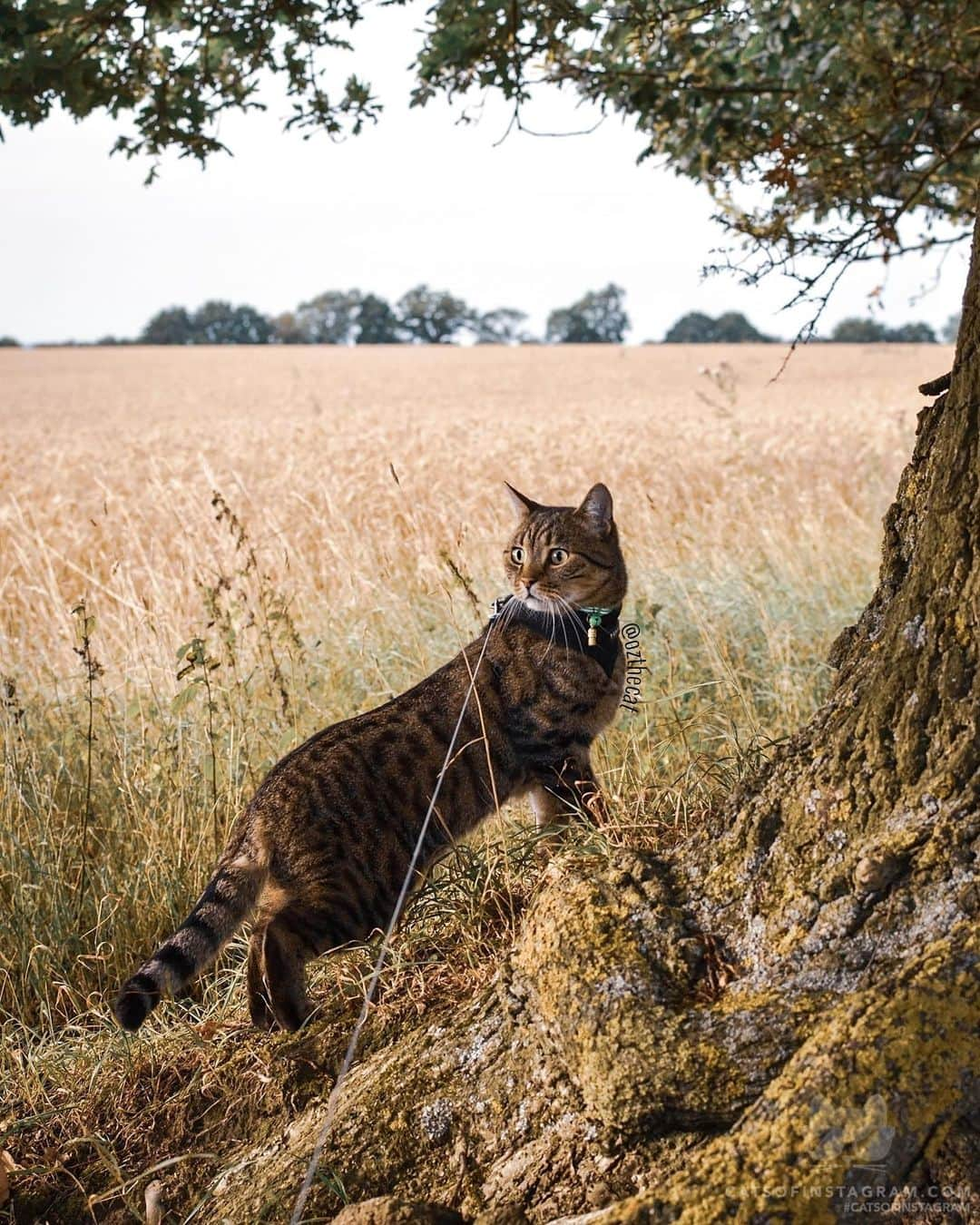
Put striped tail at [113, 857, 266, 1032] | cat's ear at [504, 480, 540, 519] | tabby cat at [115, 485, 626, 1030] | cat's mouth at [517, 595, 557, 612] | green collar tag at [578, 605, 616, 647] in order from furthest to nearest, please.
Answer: cat's ear at [504, 480, 540, 519] → cat's mouth at [517, 595, 557, 612] → green collar tag at [578, 605, 616, 647] → tabby cat at [115, 485, 626, 1030] → striped tail at [113, 857, 266, 1032]

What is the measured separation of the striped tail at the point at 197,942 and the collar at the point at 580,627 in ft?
4.04

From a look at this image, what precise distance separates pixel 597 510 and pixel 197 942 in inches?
75.5

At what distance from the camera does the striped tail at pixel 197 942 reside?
2.82 metres

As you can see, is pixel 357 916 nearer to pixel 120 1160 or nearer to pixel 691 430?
pixel 120 1160

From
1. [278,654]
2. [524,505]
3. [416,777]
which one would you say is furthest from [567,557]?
[278,654]

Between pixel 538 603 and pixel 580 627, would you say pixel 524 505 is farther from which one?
pixel 580 627

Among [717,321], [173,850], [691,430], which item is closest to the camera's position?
[173,850]

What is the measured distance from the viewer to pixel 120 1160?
285 cm

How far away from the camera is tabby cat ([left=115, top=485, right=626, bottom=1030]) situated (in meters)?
2.99

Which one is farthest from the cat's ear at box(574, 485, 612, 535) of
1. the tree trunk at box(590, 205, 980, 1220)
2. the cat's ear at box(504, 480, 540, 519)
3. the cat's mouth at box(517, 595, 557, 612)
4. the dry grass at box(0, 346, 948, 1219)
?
the tree trunk at box(590, 205, 980, 1220)

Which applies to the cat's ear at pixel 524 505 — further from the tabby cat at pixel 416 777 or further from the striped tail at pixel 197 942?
the striped tail at pixel 197 942

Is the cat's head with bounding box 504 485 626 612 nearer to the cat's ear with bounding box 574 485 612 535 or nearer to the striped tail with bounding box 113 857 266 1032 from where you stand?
the cat's ear with bounding box 574 485 612 535

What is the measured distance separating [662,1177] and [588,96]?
508 cm

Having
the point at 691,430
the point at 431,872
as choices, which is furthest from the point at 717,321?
the point at 431,872
